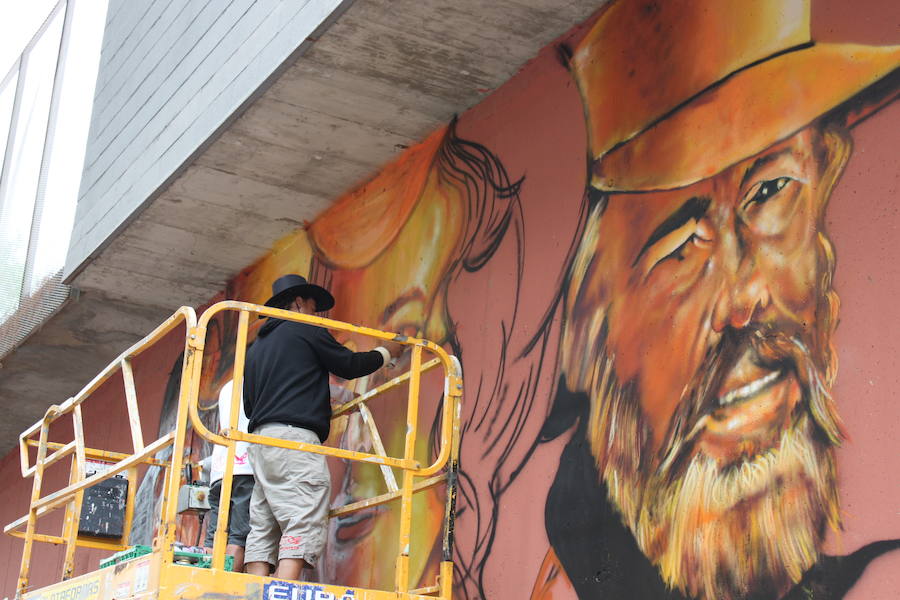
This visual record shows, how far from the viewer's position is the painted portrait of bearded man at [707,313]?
5.61 meters

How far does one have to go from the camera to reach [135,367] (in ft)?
43.5

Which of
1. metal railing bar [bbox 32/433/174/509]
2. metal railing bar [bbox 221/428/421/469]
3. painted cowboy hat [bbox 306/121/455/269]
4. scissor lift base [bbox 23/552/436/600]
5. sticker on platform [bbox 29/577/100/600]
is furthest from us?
painted cowboy hat [bbox 306/121/455/269]

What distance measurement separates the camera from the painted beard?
5.45 m

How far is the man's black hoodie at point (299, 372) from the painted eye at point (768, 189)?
237 centimetres

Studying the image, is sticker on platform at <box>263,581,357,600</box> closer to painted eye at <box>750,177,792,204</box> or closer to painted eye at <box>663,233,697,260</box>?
painted eye at <box>663,233,697,260</box>

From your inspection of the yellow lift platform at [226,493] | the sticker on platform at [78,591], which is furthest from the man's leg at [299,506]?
the sticker on platform at [78,591]

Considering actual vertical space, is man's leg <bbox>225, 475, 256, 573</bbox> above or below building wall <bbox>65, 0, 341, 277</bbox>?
below

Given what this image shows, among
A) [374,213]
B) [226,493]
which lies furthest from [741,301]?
[374,213]

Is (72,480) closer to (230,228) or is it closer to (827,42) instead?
(230,228)

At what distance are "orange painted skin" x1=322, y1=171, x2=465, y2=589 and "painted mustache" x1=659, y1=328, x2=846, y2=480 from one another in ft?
7.06

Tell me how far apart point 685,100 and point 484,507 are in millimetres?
2584

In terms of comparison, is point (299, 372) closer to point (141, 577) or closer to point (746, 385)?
point (141, 577)

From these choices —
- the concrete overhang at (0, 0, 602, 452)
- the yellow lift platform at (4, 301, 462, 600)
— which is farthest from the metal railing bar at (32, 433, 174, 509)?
the concrete overhang at (0, 0, 602, 452)

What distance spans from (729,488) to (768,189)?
1.44 meters
